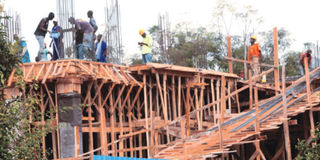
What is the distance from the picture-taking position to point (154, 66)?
22.5 metres

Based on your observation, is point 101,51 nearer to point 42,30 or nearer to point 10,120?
point 42,30

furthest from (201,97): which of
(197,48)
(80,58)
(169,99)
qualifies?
(197,48)

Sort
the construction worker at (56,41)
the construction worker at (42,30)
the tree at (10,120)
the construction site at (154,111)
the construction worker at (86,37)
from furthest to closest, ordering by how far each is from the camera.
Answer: the construction worker at (56,41) < the construction worker at (42,30) < the construction worker at (86,37) < the construction site at (154,111) < the tree at (10,120)

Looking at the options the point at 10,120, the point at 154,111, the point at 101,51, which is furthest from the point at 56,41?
the point at 10,120

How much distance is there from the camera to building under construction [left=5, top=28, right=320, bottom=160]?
65.8ft

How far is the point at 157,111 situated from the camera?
23828mm

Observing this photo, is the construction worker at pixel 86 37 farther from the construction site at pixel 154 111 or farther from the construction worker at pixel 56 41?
the construction worker at pixel 56 41

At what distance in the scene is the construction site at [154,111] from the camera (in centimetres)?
2006

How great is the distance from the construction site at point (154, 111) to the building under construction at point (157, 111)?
0.11ft

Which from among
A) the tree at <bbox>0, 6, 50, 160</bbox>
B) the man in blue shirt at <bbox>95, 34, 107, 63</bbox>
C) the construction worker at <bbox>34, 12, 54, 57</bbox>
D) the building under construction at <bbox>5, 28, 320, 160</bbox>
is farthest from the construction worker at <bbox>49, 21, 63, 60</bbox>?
the tree at <bbox>0, 6, 50, 160</bbox>

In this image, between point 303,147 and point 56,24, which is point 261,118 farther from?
point 56,24

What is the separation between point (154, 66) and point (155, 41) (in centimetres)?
2801

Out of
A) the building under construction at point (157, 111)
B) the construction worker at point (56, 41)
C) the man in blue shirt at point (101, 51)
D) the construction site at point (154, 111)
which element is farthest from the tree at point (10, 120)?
the man in blue shirt at point (101, 51)

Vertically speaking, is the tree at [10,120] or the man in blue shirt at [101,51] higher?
the man in blue shirt at [101,51]
